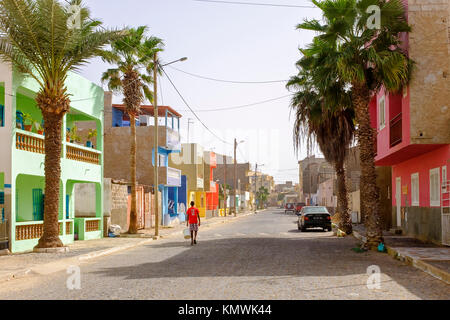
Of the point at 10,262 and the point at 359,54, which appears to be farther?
the point at 359,54

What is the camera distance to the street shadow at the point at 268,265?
12500 mm

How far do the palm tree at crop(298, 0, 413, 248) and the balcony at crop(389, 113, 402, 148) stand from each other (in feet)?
7.84

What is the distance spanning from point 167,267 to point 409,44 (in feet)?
39.1

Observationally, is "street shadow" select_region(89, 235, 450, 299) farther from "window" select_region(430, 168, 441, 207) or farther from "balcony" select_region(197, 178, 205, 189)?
"balcony" select_region(197, 178, 205, 189)

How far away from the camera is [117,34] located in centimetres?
2148

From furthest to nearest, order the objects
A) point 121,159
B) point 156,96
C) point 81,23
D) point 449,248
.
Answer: point 121,159 < point 156,96 < point 81,23 < point 449,248

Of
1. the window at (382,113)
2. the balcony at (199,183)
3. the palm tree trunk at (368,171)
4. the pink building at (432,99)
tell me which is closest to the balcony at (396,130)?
the pink building at (432,99)

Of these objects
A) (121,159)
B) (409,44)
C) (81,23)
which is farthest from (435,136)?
(121,159)

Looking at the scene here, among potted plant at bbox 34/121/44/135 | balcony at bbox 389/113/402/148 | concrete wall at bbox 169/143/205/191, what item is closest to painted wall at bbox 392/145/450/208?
balcony at bbox 389/113/402/148

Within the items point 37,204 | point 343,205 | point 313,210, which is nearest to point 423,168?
point 343,205

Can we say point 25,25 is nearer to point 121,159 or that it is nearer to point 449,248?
point 449,248

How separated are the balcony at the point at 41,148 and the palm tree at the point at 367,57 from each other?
11.6 metres
